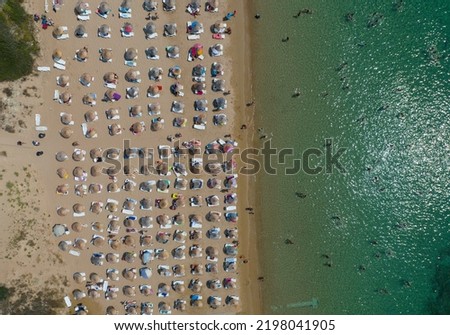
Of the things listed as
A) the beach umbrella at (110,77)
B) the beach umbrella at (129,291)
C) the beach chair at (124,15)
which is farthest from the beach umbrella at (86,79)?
the beach umbrella at (129,291)

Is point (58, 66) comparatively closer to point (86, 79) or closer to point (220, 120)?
point (86, 79)

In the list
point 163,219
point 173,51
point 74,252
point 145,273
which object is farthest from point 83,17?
point 145,273

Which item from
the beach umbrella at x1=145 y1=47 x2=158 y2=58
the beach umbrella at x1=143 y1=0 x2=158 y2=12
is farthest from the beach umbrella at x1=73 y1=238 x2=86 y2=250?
the beach umbrella at x1=143 y1=0 x2=158 y2=12

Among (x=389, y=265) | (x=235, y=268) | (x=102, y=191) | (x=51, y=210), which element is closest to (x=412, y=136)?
(x=389, y=265)

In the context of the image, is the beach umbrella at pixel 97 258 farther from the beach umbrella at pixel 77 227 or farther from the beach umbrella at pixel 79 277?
the beach umbrella at pixel 77 227

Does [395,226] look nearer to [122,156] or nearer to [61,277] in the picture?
[122,156]

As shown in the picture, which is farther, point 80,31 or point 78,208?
point 78,208
